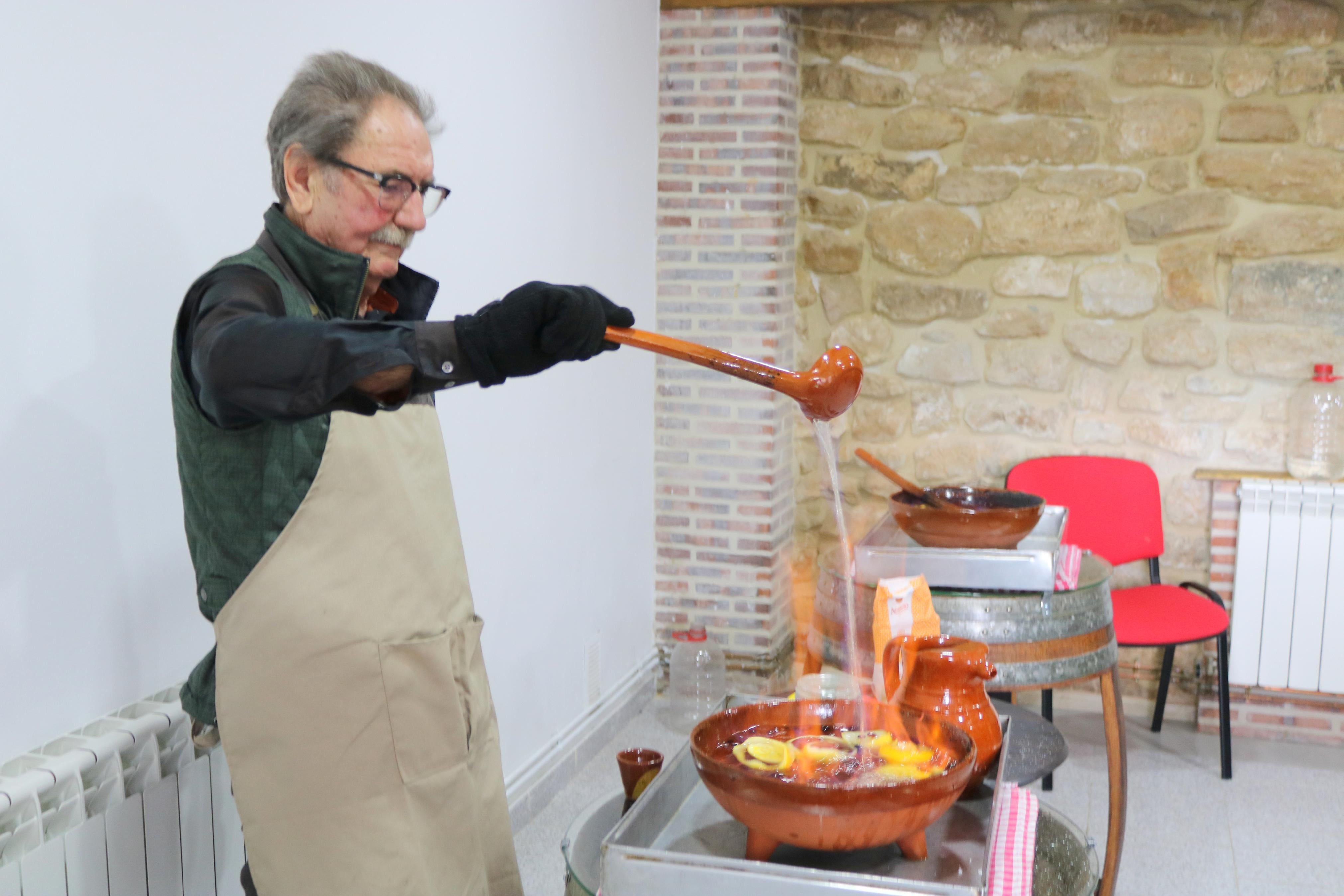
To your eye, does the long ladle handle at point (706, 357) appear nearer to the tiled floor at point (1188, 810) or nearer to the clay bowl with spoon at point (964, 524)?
the clay bowl with spoon at point (964, 524)

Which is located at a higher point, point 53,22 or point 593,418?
point 53,22

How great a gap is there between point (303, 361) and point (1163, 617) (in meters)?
3.06

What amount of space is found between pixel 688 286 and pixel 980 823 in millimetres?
2857

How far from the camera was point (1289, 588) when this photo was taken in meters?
3.70

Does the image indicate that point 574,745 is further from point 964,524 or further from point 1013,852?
point 1013,852

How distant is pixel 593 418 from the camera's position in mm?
3619

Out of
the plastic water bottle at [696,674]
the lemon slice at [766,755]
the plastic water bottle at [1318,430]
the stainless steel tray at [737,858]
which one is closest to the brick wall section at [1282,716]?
the plastic water bottle at [1318,430]

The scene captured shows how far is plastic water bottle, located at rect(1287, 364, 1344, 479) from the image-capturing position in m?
3.78

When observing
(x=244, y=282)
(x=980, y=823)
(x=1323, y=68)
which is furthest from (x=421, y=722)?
(x=1323, y=68)

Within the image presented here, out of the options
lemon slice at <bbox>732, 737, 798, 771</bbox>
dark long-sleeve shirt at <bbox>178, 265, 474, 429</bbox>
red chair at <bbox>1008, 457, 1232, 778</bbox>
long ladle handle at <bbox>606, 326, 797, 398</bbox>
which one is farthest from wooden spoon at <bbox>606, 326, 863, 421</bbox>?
red chair at <bbox>1008, 457, 1232, 778</bbox>

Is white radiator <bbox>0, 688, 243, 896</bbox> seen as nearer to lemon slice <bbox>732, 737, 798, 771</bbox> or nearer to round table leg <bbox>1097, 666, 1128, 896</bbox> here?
lemon slice <bbox>732, 737, 798, 771</bbox>

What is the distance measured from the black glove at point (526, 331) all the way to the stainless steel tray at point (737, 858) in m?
0.50

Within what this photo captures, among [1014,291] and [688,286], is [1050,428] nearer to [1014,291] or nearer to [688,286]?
[1014,291]

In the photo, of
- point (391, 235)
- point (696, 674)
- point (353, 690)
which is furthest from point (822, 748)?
point (696, 674)
